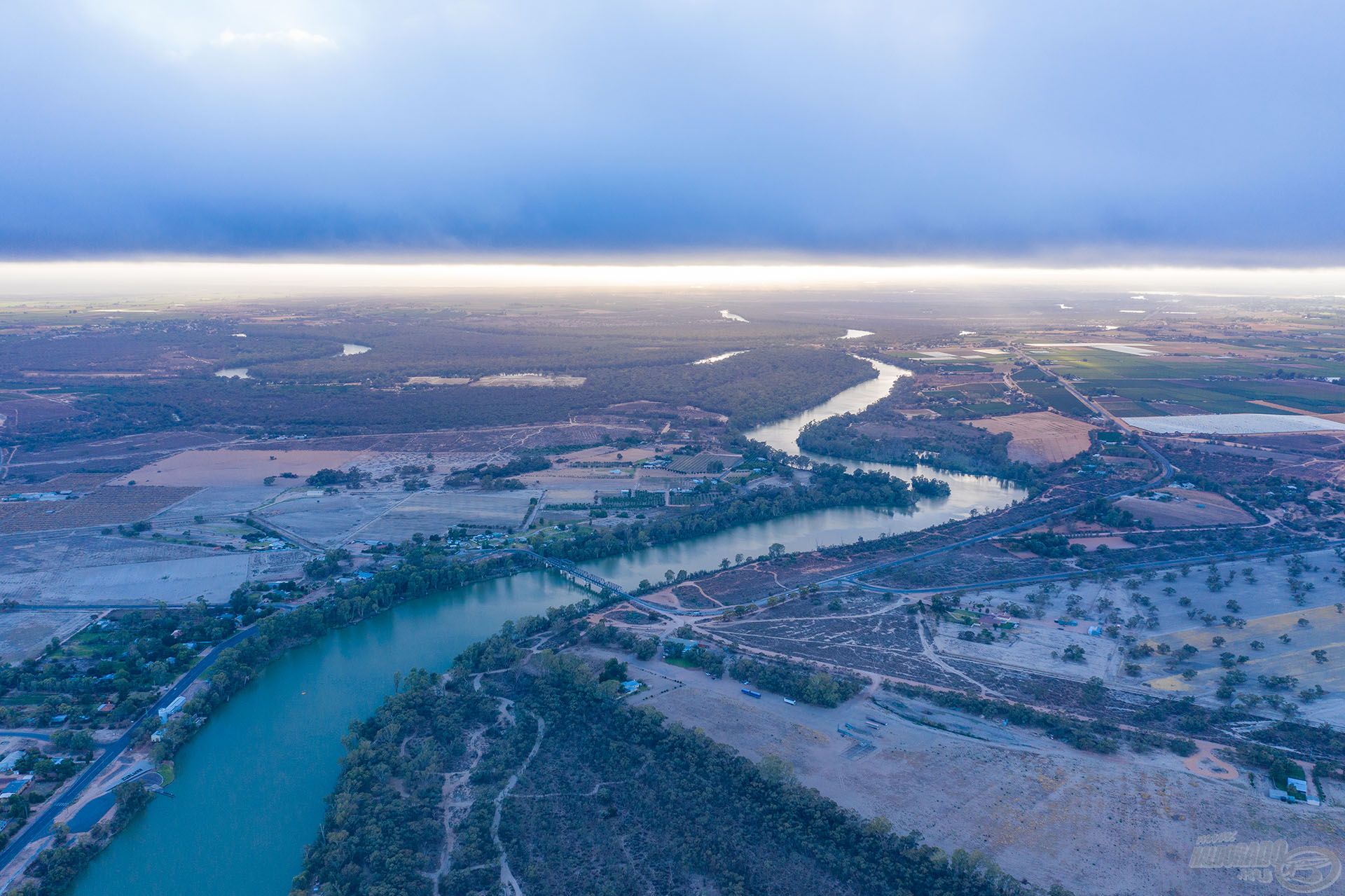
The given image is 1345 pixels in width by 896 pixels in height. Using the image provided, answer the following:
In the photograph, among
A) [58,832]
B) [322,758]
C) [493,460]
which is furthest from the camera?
[493,460]

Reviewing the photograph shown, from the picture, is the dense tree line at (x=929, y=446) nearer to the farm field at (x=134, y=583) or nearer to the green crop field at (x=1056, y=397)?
the green crop field at (x=1056, y=397)

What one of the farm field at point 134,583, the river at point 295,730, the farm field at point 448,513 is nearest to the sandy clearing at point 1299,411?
the river at point 295,730

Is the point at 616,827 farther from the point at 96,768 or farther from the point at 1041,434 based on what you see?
the point at 1041,434

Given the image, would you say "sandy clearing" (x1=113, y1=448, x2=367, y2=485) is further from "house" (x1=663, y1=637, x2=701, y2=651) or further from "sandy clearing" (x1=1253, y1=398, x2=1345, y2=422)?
"sandy clearing" (x1=1253, y1=398, x2=1345, y2=422)

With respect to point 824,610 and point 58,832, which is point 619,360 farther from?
point 58,832

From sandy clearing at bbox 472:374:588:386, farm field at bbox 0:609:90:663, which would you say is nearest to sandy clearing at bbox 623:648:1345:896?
farm field at bbox 0:609:90:663

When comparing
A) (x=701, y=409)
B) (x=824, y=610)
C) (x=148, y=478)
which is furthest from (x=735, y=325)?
(x=824, y=610)
